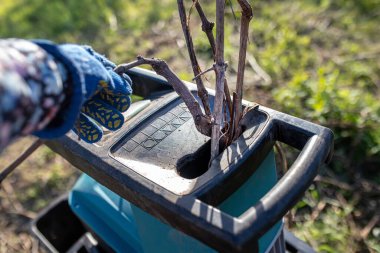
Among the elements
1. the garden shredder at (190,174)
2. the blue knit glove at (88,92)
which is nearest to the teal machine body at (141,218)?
the garden shredder at (190,174)

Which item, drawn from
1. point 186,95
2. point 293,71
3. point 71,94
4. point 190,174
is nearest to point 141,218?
point 190,174

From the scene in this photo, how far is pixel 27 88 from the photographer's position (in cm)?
55

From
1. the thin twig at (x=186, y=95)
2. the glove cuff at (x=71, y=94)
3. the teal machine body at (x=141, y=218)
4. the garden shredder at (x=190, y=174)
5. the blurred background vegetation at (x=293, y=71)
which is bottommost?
the blurred background vegetation at (x=293, y=71)

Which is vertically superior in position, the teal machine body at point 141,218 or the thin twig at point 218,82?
the thin twig at point 218,82

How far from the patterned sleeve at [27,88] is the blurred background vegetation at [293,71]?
1.37ft

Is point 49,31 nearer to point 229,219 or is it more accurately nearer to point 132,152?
point 132,152

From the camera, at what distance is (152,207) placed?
765mm

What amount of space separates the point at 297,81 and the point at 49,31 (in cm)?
220

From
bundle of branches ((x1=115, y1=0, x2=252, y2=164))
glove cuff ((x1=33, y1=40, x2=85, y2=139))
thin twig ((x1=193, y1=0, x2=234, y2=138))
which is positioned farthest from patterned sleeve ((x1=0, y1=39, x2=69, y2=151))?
thin twig ((x1=193, y1=0, x2=234, y2=138))

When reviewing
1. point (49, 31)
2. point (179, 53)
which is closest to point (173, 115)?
point (179, 53)

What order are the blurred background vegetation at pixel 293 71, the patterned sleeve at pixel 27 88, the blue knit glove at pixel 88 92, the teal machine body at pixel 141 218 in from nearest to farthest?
the patterned sleeve at pixel 27 88
the blue knit glove at pixel 88 92
the teal machine body at pixel 141 218
the blurred background vegetation at pixel 293 71

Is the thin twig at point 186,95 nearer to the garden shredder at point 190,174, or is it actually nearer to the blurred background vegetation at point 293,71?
the garden shredder at point 190,174

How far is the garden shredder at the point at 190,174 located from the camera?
0.69m

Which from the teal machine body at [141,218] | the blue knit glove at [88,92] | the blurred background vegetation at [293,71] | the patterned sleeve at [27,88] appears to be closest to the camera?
the patterned sleeve at [27,88]
